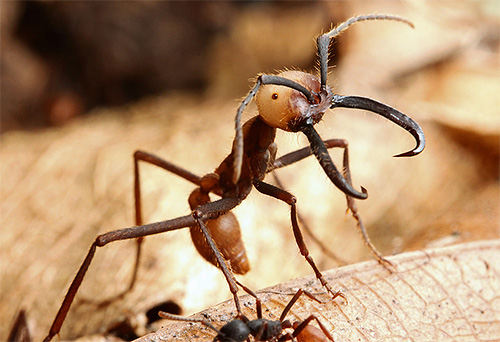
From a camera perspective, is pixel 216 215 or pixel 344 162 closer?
pixel 216 215

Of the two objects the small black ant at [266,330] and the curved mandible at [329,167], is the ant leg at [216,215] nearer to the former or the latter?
the small black ant at [266,330]

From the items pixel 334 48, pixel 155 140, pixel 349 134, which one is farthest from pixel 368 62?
pixel 155 140

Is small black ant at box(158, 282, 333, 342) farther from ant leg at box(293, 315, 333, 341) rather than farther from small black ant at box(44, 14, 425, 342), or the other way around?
small black ant at box(44, 14, 425, 342)

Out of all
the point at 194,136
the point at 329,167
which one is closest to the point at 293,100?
the point at 329,167

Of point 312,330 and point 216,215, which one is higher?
point 216,215

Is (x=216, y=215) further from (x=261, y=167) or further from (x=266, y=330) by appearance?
(x=266, y=330)

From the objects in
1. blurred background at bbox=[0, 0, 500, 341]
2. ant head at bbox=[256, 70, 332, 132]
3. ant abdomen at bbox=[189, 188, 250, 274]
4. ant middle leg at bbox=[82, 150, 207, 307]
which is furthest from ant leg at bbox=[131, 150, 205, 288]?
ant head at bbox=[256, 70, 332, 132]
